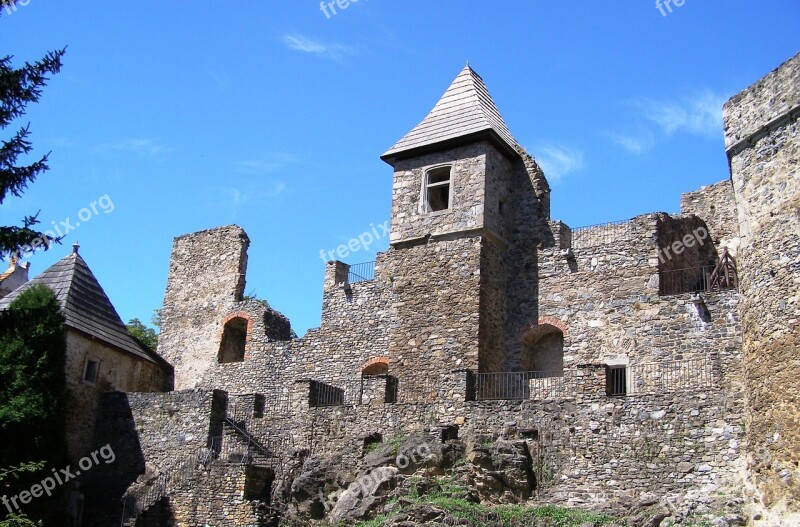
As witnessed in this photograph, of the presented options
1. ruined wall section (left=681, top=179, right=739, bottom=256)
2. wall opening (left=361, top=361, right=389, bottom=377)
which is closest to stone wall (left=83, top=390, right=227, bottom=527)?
wall opening (left=361, top=361, right=389, bottom=377)

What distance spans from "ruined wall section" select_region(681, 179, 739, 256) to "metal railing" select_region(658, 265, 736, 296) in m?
1.27

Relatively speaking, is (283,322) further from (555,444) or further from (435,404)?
(555,444)

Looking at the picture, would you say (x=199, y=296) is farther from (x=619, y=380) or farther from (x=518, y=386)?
(x=619, y=380)

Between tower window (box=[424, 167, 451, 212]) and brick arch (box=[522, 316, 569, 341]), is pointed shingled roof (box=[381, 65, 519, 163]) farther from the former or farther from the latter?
brick arch (box=[522, 316, 569, 341])

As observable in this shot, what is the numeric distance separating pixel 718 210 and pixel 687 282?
348 centimetres

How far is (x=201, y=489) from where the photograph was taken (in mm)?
25812

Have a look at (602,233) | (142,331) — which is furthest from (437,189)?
(142,331)

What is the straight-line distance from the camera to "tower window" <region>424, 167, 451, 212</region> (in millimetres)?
29034

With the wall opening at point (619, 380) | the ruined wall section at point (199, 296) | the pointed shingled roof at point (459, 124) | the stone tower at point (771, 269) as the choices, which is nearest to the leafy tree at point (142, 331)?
the ruined wall section at point (199, 296)

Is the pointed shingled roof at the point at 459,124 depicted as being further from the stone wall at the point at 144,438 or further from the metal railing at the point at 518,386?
the stone wall at the point at 144,438

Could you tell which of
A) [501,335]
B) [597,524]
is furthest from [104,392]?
[597,524]

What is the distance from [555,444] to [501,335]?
5520 mm

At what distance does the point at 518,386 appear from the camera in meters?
26.7

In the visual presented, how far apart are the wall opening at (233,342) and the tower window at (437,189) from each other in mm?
8190
